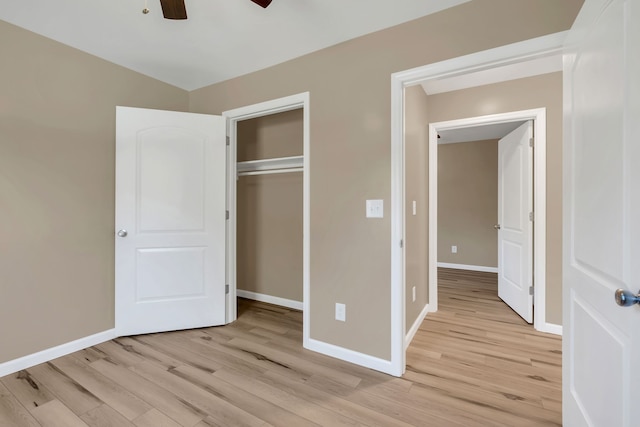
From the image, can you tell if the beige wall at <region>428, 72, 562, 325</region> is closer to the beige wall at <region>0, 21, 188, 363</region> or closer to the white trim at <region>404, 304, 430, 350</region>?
the white trim at <region>404, 304, 430, 350</region>

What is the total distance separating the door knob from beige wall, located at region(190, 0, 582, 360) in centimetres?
121

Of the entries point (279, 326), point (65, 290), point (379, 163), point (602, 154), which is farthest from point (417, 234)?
point (65, 290)

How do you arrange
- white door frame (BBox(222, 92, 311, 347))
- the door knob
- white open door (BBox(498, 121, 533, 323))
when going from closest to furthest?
1. the door knob
2. white door frame (BBox(222, 92, 311, 347))
3. white open door (BBox(498, 121, 533, 323))

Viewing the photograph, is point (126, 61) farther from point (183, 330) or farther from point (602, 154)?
point (602, 154)

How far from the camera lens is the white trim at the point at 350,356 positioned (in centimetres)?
201

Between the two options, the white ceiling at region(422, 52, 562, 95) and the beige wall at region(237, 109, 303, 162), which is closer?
the white ceiling at region(422, 52, 562, 95)

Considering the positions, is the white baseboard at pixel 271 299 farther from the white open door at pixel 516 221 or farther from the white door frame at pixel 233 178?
the white open door at pixel 516 221

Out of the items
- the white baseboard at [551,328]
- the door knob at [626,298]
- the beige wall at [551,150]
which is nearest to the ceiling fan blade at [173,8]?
the door knob at [626,298]

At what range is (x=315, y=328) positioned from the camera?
2.30 m

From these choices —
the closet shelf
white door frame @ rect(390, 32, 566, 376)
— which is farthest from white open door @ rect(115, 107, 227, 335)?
white door frame @ rect(390, 32, 566, 376)

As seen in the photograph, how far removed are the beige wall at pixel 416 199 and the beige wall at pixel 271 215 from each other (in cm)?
123

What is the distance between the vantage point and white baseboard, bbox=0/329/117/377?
1.94 metres

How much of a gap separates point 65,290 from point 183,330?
97cm

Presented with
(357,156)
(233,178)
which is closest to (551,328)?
(357,156)
